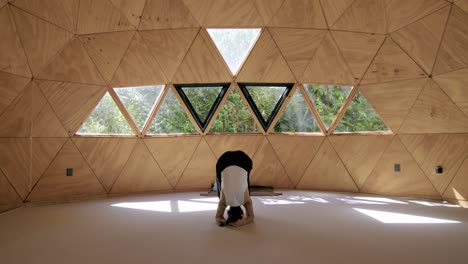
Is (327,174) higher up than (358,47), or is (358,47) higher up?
(358,47)

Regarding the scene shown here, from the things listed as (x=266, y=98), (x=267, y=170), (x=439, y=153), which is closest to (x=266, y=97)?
(x=266, y=98)

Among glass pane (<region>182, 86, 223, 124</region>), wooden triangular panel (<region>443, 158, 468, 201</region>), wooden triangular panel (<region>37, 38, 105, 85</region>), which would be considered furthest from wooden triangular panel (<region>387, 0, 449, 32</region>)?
wooden triangular panel (<region>37, 38, 105, 85</region>)

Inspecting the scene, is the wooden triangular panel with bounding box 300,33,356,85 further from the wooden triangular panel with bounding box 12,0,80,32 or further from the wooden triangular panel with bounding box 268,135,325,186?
the wooden triangular panel with bounding box 12,0,80,32

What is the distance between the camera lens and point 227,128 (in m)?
13.8

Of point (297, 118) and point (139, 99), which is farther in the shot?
point (297, 118)

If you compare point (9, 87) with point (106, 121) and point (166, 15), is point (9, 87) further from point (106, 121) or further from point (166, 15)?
point (166, 15)

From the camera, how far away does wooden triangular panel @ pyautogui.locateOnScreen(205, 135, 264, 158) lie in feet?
44.5

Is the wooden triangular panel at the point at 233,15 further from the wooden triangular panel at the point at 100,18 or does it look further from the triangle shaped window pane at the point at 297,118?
the triangle shaped window pane at the point at 297,118

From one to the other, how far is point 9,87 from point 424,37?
40.0 feet

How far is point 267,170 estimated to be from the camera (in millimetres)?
13859

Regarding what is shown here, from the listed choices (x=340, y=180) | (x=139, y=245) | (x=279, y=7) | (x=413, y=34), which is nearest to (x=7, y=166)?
(x=139, y=245)

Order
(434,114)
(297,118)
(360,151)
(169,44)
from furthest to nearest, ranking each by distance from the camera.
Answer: (297,118) < (360,151) < (169,44) < (434,114)

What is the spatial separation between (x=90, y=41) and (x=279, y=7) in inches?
243

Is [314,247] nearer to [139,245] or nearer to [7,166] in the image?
[139,245]
